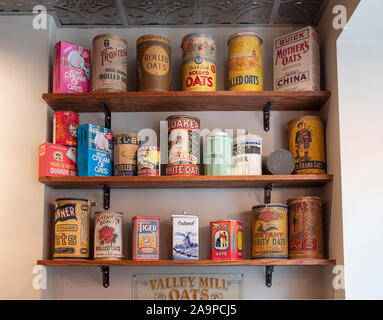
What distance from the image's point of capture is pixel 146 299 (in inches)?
107

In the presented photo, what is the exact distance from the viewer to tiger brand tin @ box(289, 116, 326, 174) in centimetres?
265

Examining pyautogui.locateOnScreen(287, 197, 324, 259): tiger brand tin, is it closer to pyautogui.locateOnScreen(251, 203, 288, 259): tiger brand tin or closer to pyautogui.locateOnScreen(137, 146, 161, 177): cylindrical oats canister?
pyautogui.locateOnScreen(251, 203, 288, 259): tiger brand tin

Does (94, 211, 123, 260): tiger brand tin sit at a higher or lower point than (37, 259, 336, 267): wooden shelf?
higher

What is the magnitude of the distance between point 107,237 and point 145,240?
17 cm

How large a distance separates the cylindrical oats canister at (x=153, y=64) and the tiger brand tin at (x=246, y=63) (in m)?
0.31

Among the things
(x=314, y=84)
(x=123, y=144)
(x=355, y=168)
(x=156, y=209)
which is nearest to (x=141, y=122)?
(x=123, y=144)

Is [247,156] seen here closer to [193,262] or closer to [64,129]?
[193,262]

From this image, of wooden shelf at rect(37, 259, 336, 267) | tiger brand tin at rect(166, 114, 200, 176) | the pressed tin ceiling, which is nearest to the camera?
wooden shelf at rect(37, 259, 336, 267)

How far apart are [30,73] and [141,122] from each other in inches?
22.5

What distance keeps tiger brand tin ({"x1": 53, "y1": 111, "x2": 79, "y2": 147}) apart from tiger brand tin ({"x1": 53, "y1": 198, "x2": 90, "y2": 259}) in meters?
0.27

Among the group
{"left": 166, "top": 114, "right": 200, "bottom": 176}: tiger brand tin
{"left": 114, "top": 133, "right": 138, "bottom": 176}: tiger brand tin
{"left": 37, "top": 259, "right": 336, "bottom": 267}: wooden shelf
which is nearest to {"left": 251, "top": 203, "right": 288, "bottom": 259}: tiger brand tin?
{"left": 37, "top": 259, "right": 336, "bottom": 267}: wooden shelf

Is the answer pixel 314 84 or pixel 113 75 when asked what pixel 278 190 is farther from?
pixel 113 75

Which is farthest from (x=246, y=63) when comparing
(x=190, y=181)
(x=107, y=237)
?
(x=107, y=237)

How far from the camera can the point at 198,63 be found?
2672mm
